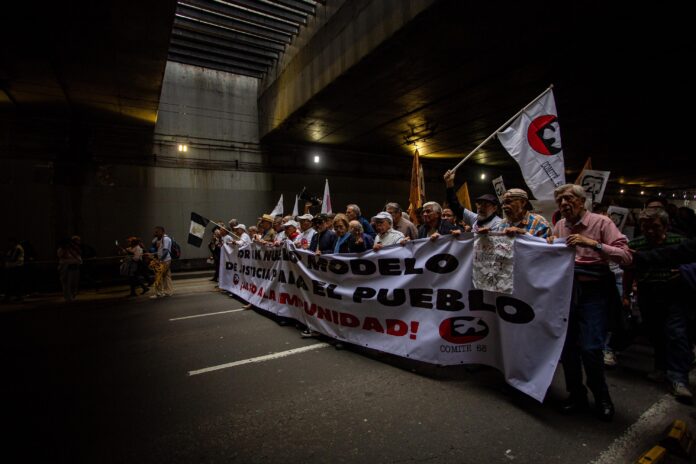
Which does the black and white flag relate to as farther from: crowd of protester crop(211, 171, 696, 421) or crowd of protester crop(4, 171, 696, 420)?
crowd of protester crop(211, 171, 696, 421)

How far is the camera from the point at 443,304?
3.65 m

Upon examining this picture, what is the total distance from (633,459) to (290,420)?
8.52 feet

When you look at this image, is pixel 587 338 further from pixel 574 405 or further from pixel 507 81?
pixel 507 81

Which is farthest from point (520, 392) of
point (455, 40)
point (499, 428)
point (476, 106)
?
point (476, 106)

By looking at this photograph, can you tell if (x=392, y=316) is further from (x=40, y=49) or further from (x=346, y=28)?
(x=40, y=49)

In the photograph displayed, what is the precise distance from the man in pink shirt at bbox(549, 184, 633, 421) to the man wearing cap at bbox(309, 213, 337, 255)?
333cm

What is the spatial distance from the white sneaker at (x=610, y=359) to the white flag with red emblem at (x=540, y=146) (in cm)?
223

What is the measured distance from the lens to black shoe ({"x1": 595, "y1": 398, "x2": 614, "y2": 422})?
9.18 feet

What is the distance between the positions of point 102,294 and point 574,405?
12.1 metres

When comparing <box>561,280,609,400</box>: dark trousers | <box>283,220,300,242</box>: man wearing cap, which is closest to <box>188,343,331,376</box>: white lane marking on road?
<box>283,220,300,242</box>: man wearing cap

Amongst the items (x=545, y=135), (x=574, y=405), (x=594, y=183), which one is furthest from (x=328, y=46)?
(x=574, y=405)

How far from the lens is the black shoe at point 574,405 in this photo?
2922 mm

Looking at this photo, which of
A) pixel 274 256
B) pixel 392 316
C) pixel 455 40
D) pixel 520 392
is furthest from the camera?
pixel 455 40

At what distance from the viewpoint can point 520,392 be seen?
10.7ft
